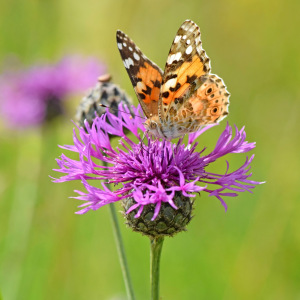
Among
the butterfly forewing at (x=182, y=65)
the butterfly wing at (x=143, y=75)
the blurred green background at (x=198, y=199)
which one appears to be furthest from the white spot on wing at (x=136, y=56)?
the blurred green background at (x=198, y=199)

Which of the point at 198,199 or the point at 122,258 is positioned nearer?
the point at 122,258

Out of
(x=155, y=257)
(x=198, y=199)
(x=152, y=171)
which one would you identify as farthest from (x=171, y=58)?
(x=198, y=199)

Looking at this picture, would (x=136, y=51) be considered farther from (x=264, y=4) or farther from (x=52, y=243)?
(x=264, y=4)

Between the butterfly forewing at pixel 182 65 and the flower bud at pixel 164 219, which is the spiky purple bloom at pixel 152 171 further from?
the butterfly forewing at pixel 182 65

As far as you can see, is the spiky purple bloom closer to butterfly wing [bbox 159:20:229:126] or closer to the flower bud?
the flower bud

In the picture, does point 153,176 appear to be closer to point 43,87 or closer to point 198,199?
point 198,199

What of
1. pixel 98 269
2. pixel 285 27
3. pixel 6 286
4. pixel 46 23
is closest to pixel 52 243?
pixel 98 269
